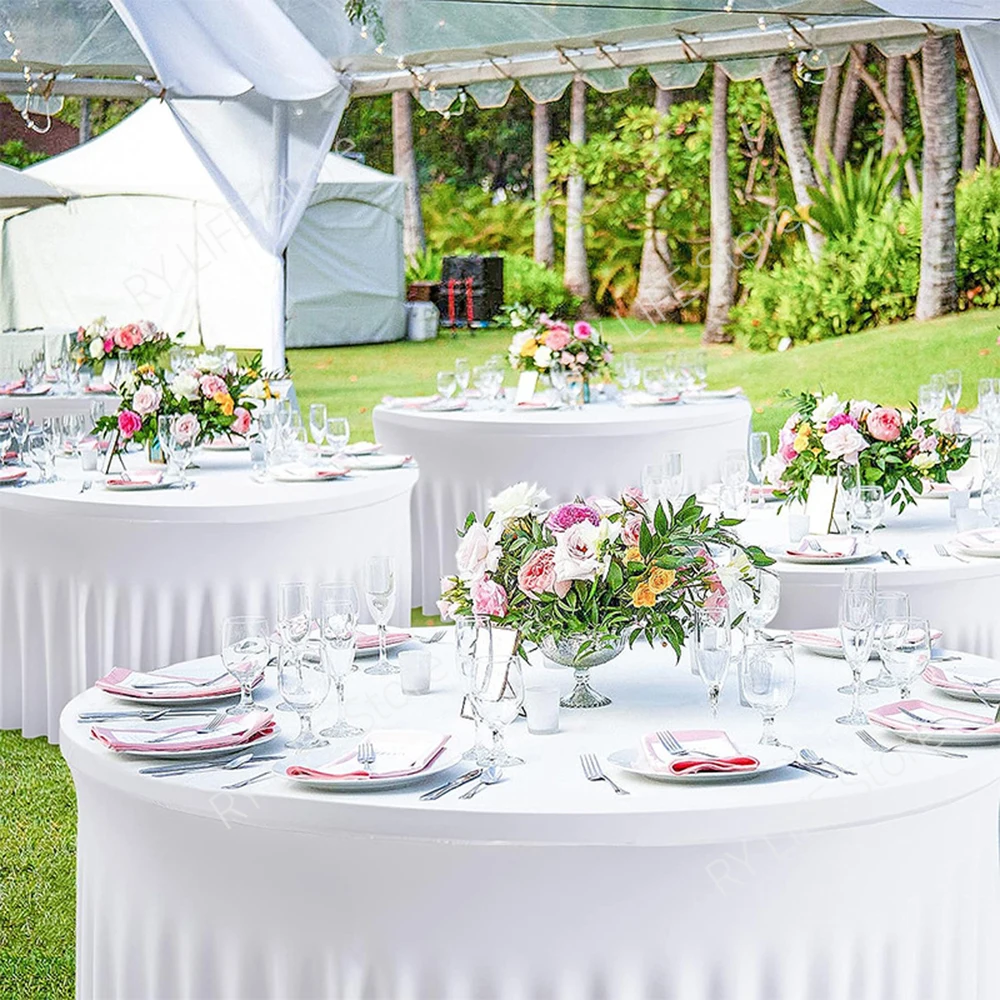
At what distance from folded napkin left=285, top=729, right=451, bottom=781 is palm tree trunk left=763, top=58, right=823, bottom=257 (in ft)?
52.1

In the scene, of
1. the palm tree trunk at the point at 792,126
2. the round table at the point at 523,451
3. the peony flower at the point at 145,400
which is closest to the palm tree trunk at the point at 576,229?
the palm tree trunk at the point at 792,126

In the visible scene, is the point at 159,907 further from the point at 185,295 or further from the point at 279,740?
the point at 185,295

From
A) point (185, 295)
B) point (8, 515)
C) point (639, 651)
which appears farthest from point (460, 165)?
point (639, 651)

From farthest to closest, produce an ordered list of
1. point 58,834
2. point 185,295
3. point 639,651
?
point 185,295
point 58,834
point 639,651

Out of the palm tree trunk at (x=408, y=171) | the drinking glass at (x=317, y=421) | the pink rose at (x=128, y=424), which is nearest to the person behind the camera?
the pink rose at (x=128, y=424)

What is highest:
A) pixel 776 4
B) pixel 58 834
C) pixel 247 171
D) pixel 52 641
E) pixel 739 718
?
pixel 776 4

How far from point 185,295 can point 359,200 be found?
8.24 ft

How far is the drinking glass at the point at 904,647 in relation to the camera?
291 centimetres

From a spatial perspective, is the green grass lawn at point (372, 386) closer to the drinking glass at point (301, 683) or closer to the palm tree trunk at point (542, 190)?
the drinking glass at point (301, 683)

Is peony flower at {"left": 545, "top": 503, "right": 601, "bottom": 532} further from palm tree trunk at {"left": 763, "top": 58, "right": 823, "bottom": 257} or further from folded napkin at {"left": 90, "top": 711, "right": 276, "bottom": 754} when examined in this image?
palm tree trunk at {"left": 763, "top": 58, "right": 823, "bottom": 257}

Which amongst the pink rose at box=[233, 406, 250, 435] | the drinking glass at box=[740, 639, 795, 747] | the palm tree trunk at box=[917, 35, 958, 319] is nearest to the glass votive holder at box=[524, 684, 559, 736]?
the drinking glass at box=[740, 639, 795, 747]

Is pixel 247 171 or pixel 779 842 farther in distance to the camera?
pixel 247 171

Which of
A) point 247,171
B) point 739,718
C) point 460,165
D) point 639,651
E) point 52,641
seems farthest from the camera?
point 460,165

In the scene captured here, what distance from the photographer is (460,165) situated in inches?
1033
